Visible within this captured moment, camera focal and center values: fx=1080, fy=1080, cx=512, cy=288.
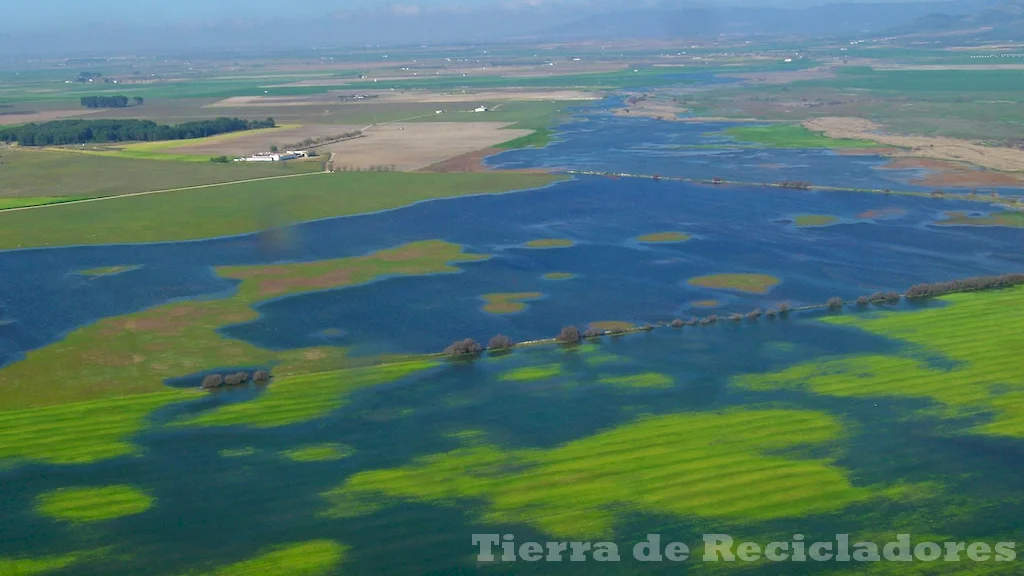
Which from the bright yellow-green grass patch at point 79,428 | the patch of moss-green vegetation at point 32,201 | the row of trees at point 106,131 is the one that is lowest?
the bright yellow-green grass patch at point 79,428

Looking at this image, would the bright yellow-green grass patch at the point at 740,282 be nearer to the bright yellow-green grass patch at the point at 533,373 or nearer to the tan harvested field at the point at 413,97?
the bright yellow-green grass patch at the point at 533,373

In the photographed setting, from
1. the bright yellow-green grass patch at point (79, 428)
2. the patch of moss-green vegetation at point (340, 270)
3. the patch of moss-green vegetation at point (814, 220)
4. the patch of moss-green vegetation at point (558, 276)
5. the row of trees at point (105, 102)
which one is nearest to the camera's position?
the bright yellow-green grass patch at point (79, 428)

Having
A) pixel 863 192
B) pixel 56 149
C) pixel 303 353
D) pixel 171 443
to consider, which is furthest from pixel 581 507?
pixel 56 149

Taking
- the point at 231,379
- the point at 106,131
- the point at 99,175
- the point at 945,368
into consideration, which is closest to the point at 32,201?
the point at 99,175

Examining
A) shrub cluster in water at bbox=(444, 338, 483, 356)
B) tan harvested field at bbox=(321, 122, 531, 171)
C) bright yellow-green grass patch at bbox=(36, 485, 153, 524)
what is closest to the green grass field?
tan harvested field at bbox=(321, 122, 531, 171)

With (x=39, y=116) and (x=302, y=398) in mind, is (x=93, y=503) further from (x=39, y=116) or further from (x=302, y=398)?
(x=39, y=116)

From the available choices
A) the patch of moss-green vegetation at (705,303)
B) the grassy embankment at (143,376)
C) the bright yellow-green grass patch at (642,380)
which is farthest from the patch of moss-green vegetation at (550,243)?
the bright yellow-green grass patch at (642,380)
